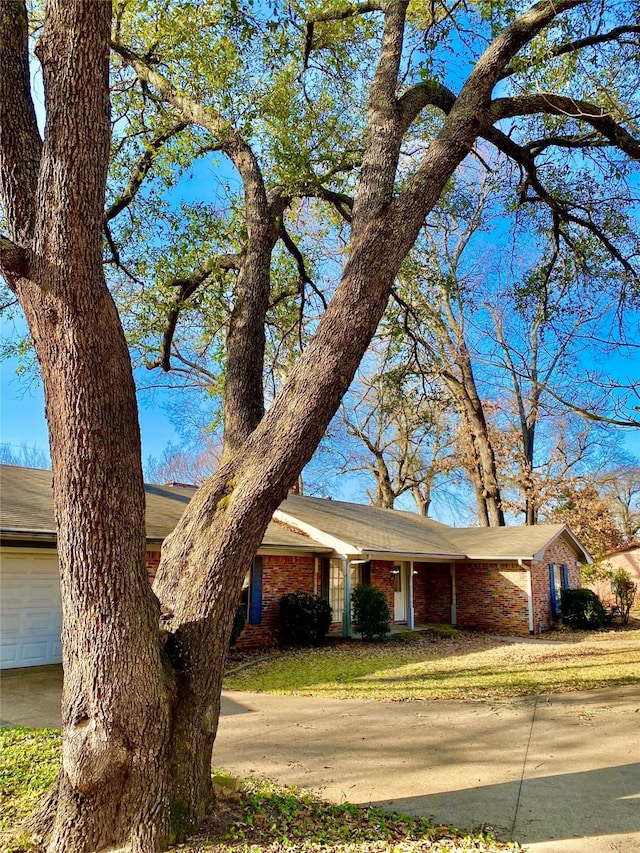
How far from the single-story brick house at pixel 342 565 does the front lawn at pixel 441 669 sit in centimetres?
169

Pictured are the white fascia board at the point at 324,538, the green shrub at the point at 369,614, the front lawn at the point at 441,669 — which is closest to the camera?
the front lawn at the point at 441,669

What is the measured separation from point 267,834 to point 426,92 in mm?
6415

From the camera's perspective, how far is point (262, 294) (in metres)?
5.48

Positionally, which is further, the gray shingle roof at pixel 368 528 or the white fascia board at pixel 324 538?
the gray shingle roof at pixel 368 528

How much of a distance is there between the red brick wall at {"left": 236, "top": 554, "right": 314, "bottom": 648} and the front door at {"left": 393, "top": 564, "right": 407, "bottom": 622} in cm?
390

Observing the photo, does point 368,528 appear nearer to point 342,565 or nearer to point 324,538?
point 342,565

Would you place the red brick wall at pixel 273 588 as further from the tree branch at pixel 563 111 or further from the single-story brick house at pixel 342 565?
the tree branch at pixel 563 111

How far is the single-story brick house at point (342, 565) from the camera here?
10.1 meters

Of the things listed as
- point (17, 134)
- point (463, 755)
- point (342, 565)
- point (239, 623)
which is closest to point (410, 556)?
point (342, 565)

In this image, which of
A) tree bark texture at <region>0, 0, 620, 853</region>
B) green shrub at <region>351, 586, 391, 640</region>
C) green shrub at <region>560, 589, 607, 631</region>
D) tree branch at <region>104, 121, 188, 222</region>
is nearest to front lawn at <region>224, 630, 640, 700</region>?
green shrub at <region>351, 586, 391, 640</region>

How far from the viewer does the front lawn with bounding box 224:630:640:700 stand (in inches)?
369

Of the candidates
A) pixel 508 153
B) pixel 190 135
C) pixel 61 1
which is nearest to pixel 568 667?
pixel 508 153

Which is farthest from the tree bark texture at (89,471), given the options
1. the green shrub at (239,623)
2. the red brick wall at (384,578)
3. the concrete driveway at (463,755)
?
the red brick wall at (384,578)

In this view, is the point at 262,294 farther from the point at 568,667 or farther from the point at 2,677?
the point at 568,667
